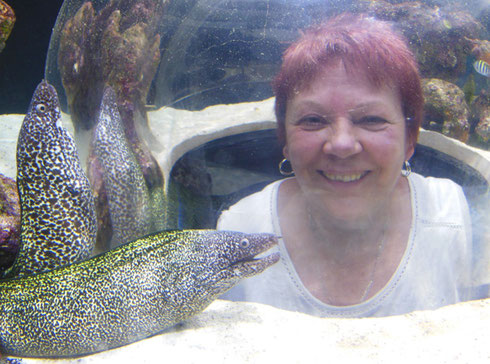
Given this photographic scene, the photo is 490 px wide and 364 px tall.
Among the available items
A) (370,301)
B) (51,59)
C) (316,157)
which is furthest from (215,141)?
(51,59)

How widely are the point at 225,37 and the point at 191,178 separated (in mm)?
826

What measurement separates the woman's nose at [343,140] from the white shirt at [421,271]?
0.52 meters

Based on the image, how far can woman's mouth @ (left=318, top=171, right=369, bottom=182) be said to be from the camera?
145 cm

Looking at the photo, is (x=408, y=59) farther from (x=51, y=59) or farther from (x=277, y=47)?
(x=51, y=59)

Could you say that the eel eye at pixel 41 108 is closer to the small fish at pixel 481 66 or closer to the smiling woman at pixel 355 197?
the smiling woman at pixel 355 197

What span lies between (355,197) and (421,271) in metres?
0.49

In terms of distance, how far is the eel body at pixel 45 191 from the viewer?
5.09 ft

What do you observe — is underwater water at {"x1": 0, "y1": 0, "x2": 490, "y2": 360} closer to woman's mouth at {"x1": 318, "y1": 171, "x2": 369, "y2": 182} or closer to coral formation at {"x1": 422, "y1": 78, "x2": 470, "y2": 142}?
coral formation at {"x1": 422, "y1": 78, "x2": 470, "y2": 142}

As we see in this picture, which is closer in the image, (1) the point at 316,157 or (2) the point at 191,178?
(1) the point at 316,157

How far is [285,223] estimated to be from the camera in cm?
179

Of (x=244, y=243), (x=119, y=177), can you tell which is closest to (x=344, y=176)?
(x=244, y=243)

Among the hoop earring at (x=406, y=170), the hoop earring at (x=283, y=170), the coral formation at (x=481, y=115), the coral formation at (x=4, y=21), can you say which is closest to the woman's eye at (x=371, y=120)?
the hoop earring at (x=406, y=170)

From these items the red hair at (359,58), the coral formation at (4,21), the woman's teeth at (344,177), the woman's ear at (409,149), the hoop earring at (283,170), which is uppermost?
the coral formation at (4,21)

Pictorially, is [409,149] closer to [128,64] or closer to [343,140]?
[343,140]
